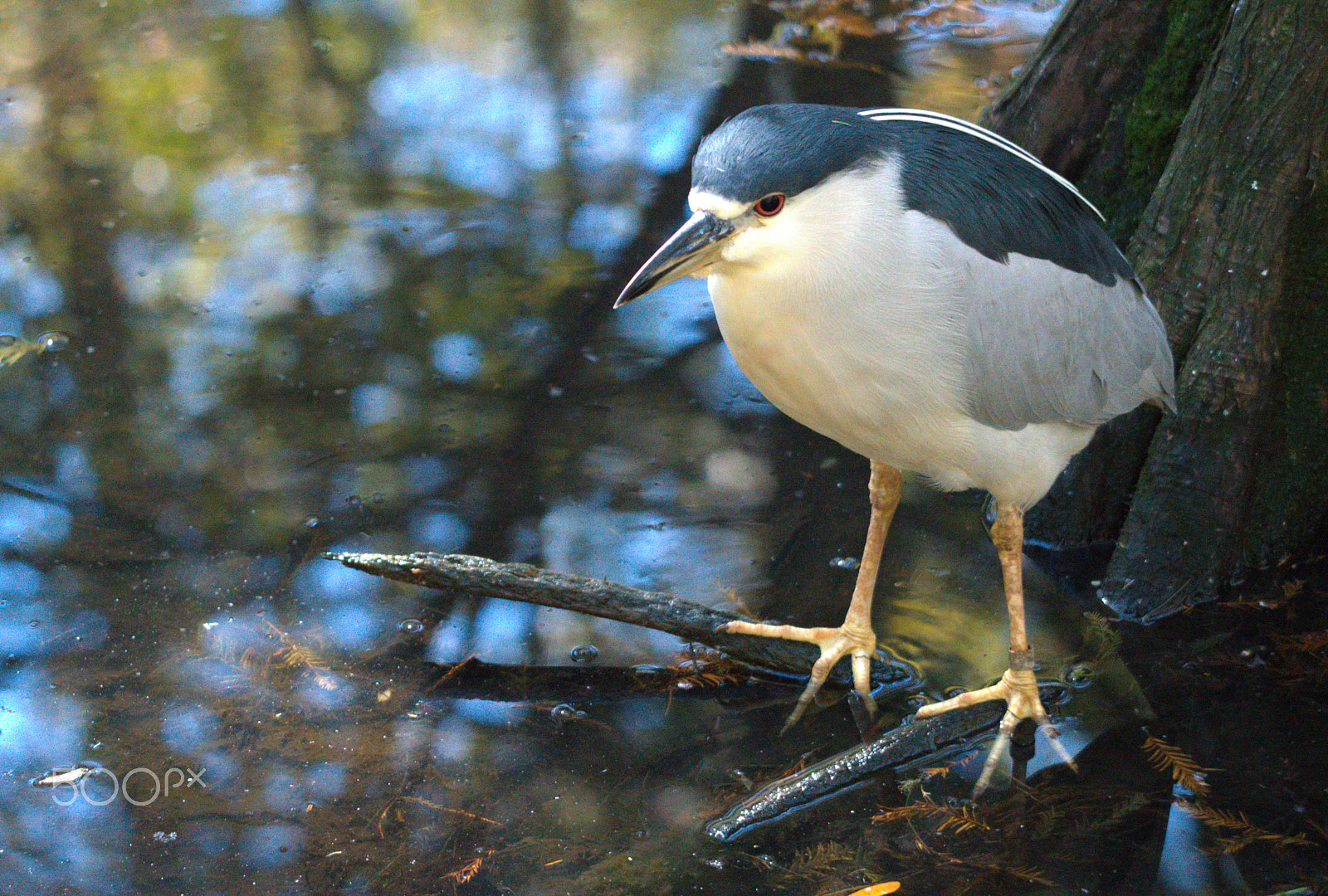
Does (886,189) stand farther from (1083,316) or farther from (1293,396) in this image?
(1293,396)

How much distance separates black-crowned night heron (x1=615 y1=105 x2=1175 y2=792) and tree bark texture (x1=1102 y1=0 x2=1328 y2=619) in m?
0.26

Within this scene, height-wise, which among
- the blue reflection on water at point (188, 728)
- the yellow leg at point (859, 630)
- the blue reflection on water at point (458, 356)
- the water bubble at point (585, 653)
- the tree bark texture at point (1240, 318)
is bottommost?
the blue reflection on water at point (188, 728)

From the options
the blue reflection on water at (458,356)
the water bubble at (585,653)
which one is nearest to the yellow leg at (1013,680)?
the water bubble at (585,653)

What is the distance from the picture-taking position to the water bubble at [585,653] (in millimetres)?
3182

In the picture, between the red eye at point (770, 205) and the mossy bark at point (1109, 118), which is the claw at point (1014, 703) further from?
the red eye at point (770, 205)

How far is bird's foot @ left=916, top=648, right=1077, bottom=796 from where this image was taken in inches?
114

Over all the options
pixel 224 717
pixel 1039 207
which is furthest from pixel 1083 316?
pixel 224 717

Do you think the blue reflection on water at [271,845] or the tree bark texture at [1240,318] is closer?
the blue reflection on water at [271,845]

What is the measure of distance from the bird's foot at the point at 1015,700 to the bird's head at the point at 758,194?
1311 mm

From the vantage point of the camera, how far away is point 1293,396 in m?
3.21

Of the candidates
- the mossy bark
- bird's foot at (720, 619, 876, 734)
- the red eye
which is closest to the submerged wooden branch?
bird's foot at (720, 619, 876, 734)

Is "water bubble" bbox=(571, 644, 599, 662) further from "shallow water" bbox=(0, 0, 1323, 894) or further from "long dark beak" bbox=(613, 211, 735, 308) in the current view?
"long dark beak" bbox=(613, 211, 735, 308)

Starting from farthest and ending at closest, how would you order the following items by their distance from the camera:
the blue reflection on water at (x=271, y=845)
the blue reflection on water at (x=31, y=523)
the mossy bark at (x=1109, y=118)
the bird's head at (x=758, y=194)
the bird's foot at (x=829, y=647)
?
the blue reflection on water at (x=31, y=523)
the mossy bark at (x=1109, y=118)
the bird's foot at (x=829, y=647)
the blue reflection on water at (x=271, y=845)
the bird's head at (x=758, y=194)

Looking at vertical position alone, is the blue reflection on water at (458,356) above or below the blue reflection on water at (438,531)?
above
